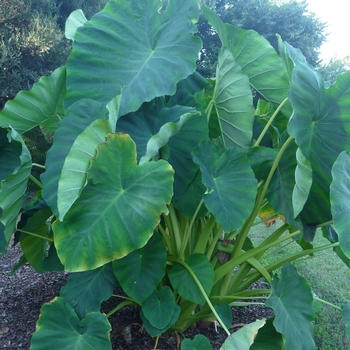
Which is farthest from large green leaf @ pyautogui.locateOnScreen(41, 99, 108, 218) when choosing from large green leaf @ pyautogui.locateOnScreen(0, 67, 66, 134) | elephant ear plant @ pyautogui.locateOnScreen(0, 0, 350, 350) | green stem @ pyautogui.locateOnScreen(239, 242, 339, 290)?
green stem @ pyautogui.locateOnScreen(239, 242, 339, 290)

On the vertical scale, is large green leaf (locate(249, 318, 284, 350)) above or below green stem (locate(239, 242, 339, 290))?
below

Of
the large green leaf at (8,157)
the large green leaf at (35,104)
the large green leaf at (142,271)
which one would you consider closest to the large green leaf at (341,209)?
the large green leaf at (142,271)

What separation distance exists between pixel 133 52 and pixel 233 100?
43cm

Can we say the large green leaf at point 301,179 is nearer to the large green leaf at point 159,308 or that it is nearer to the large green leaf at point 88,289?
the large green leaf at point 159,308

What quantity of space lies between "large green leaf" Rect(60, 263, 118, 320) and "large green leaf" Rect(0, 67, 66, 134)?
1.99 ft

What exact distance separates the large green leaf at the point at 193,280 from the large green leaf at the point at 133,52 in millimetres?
583

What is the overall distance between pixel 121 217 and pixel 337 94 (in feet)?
2.70

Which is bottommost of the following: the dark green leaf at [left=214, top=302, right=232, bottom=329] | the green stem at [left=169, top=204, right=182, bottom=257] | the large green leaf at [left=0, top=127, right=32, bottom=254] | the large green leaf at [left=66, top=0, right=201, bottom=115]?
the dark green leaf at [left=214, top=302, right=232, bottom=329]

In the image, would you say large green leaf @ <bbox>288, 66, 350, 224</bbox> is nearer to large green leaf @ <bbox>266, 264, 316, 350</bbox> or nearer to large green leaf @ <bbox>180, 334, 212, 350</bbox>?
large green leaf @ <bbox>266, 264, 316, 350</bbox>

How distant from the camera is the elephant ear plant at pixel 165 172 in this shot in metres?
1.01

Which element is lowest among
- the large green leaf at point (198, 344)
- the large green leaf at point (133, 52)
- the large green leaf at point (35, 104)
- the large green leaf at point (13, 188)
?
the large green leaf at point (198, 344)

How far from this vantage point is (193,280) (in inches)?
49.4

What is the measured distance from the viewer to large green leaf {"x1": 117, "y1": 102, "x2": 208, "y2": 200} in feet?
4.15

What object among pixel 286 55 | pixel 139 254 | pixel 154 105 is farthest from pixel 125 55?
pixel 139 254
